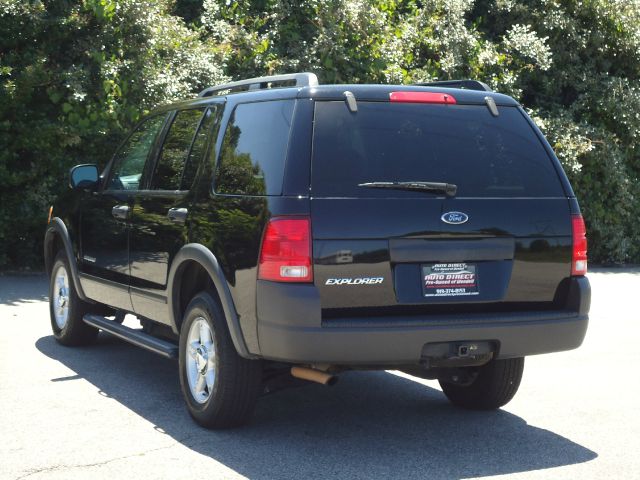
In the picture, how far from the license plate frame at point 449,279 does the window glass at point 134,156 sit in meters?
2.61

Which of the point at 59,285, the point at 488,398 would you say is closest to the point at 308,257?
the point at 488,398

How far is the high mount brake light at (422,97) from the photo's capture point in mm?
5703

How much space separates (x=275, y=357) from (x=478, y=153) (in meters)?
1.62

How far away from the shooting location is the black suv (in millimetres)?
5230

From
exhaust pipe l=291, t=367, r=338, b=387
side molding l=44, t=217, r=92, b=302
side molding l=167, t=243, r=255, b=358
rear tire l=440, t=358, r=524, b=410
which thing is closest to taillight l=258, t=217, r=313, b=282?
side molding l=167, t=243, r=255, b=358

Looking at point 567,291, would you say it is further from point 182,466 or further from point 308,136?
point 182,466

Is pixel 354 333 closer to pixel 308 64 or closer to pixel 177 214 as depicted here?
pixel 177 214

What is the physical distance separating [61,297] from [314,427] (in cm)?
332

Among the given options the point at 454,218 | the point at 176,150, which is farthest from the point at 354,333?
the point at 176,150

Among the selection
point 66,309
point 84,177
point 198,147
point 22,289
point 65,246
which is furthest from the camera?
point 22,289

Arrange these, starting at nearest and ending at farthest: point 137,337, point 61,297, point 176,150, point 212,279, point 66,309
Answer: point 212,279, point 176,150, point 137,337, point 66,309, point 61,297

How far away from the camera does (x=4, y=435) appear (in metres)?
5.76

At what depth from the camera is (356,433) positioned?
19.6ft

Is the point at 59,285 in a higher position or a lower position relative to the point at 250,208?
lower
